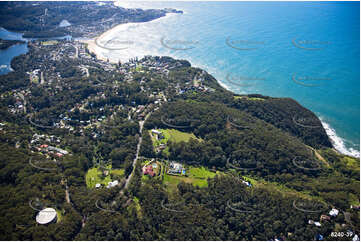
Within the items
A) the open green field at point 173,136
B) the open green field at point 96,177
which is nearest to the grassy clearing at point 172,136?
the open green field at point 173,136

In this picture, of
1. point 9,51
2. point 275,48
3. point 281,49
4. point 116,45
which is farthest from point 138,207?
point 9,51

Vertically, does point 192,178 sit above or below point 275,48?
below

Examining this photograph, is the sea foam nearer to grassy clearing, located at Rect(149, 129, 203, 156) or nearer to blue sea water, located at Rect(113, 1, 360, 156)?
blue sea water, located at Rect(113, 1, 360, 156)

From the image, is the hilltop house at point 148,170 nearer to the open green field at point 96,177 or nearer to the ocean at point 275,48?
the open green field at point 96,177

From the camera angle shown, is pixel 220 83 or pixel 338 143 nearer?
pixel 338 143

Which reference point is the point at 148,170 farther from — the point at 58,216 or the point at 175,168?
the point at 58,216

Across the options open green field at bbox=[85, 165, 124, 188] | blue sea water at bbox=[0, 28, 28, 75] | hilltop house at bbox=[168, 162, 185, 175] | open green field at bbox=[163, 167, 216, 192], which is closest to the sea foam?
→ open green field at bbox=[163, 167, 216, 192]
